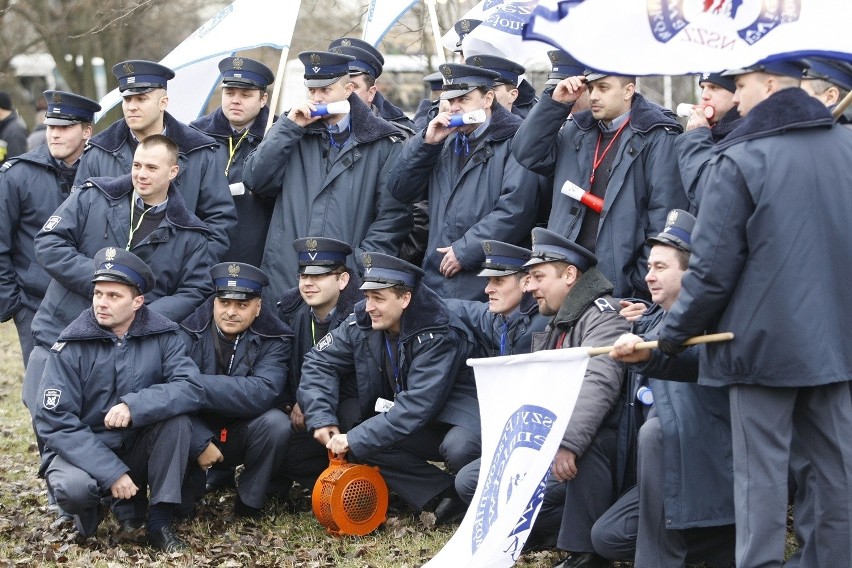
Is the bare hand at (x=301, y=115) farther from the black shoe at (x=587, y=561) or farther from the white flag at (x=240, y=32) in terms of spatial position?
the black shoe at (x=587, y=561)

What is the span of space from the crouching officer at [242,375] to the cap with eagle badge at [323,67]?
1285mm

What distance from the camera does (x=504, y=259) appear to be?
7.24 m

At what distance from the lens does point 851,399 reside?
5.33m

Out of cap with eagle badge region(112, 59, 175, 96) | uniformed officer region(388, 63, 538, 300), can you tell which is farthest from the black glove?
cap with eagle badge region(112, 59, 175, 96)

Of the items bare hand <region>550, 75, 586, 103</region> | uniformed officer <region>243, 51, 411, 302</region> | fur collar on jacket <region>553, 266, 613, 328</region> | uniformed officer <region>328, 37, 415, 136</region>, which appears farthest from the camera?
uniformed officer <region>328, 37, 415, 136</region>

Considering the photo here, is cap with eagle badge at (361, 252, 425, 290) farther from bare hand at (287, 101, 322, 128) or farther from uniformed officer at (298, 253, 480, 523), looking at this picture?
bare hand at (287, 101, 322, 128)

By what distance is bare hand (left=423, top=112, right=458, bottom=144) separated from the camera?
7750 mm

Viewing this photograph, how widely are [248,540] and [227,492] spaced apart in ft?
3.56

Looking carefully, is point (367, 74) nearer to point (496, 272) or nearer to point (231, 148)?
point (231, 148)

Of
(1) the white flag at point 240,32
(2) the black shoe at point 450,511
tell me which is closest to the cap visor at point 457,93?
(1) the white flag at point 240,32

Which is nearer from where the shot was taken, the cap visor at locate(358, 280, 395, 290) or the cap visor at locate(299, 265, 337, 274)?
the cap visor at locate(358, 280, 395, 290)

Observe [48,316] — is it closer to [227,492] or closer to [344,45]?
[227,492]

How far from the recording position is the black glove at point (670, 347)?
5.47 meters

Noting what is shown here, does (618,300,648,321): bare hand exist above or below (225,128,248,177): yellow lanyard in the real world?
below
